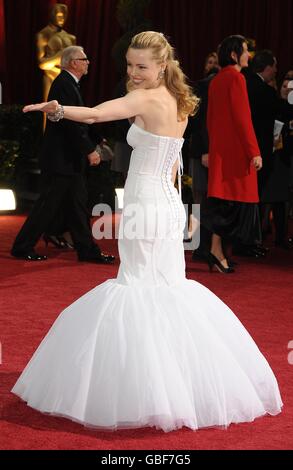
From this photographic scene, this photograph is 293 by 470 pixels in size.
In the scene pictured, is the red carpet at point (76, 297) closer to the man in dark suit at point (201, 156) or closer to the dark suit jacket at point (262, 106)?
the man in dark suit at point (201, 156)

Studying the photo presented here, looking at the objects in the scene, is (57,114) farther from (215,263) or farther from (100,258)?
(100,258)

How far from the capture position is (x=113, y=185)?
483 inches

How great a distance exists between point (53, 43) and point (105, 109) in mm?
9169

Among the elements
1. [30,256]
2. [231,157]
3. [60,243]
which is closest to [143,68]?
[231,157]

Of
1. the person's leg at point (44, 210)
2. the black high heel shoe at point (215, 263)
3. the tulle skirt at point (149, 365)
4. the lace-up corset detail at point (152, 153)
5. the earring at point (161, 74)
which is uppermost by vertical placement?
the earring at point (161, 74)

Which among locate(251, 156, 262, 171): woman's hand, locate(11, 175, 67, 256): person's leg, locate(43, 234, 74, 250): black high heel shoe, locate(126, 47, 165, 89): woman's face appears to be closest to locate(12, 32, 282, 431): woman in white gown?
locate(126, 47, 165, 89): woman's face

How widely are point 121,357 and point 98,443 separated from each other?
14.5 inches

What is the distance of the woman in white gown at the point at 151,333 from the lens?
4.14 meters

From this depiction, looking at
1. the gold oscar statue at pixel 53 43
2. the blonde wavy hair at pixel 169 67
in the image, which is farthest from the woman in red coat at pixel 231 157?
the gold oscar statue at pixel 53 43

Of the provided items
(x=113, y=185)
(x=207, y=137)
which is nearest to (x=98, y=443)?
(x=207, y=137)

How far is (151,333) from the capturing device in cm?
423

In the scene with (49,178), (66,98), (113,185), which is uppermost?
(66,98)

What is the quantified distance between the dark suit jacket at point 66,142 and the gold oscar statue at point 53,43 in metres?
4.75

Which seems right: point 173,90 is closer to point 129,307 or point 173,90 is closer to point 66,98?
point 129,307
